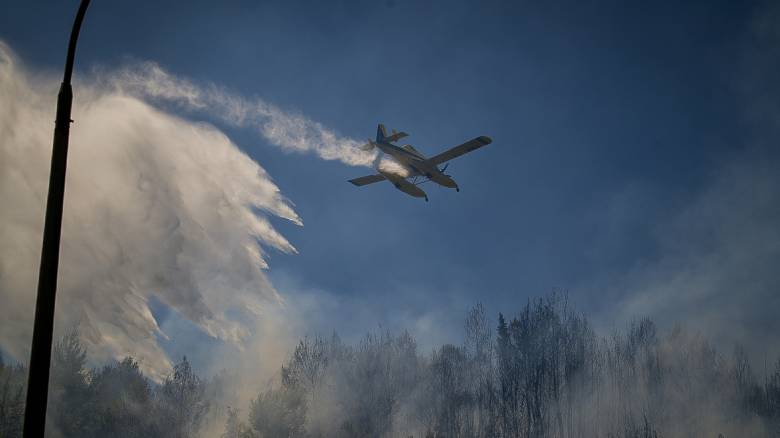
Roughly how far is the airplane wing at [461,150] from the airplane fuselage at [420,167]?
1.05 metres

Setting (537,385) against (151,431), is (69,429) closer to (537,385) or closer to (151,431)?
(151,431)

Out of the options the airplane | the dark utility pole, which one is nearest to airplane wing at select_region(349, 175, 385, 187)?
the airplane

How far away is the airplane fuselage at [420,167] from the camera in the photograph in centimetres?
5112

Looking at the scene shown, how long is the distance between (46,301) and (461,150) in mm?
45055

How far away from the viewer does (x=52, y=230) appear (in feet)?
31.2

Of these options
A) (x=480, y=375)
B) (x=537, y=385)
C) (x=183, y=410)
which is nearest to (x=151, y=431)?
(x=183, y=410)

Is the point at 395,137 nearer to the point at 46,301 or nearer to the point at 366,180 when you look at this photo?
the point at 366,180

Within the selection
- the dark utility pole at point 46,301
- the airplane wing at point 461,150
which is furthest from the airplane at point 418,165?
the dark utility pole at point 46,301

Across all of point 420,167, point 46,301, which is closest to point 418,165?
point 420,167

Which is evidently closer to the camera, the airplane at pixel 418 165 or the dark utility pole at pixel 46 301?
the dark utility pole at pixel 46 301

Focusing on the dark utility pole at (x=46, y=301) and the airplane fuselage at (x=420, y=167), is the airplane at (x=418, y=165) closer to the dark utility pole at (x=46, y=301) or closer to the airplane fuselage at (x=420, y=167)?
the airplane fuselage at (x=420, y=167)

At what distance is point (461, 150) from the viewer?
52.2 metres

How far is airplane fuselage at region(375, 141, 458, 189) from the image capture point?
51.1 metres

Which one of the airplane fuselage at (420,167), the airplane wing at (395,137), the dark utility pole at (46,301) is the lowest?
the dark utility pole at (46,301)
